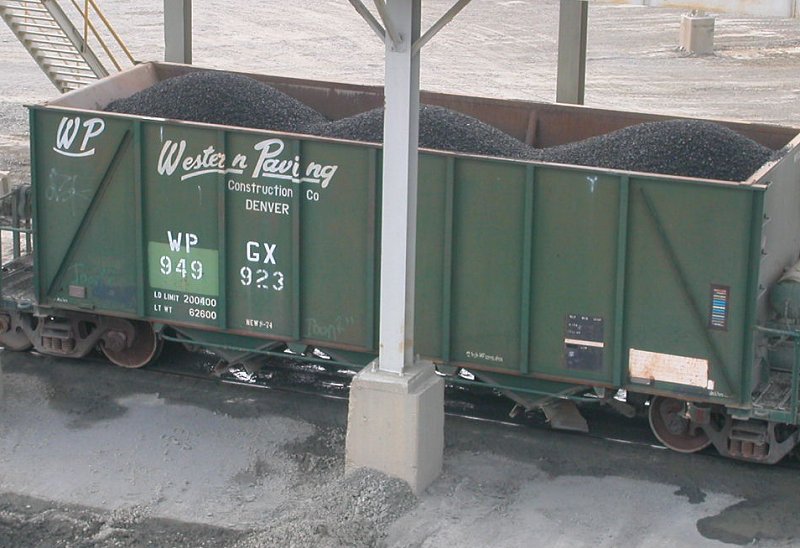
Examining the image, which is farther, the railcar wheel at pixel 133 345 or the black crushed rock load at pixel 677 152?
the railcar wheel at pixel 133 345

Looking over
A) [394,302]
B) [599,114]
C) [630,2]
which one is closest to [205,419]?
[394,302]

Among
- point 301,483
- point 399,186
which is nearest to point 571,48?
point 399,186

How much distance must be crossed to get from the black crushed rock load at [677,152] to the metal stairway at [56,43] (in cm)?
824

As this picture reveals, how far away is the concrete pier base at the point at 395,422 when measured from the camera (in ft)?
36.1

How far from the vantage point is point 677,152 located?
12.0 m

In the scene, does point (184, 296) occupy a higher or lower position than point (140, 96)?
lower

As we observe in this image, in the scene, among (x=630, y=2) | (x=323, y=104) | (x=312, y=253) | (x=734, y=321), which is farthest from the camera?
(x=323, y=104)

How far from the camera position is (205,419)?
12914 millimetres

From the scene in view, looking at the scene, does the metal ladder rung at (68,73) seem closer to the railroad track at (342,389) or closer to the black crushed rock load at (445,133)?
the railroad track at (342,389)

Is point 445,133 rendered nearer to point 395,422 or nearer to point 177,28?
point 395,422

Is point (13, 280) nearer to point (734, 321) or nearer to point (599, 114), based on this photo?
point (599, 114)

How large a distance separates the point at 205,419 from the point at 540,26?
2658cm

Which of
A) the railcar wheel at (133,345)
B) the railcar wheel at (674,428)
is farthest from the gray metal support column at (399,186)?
the railcar wheel at (133,345)

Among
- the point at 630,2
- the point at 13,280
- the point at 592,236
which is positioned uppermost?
the point at 630,2
